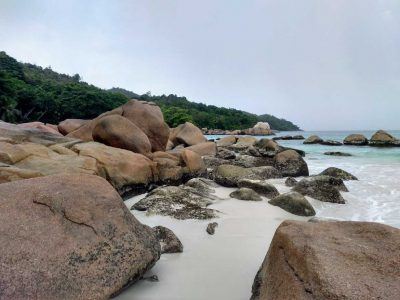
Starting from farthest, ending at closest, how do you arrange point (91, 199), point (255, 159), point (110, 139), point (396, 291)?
point (255, 159)
point (110, 139)
point (91, 199)
point (396, 291)

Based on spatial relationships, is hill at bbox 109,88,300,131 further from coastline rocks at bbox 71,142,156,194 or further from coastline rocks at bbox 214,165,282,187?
coastline rocks at bbox 71,142,156,194

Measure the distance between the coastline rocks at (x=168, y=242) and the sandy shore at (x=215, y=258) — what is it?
9 centimetres

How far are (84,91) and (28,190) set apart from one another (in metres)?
48.7

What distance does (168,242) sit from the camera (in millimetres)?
4344

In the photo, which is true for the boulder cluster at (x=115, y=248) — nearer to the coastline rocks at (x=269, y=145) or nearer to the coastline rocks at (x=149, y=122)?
the coastline rocks at (x=149, y=122)

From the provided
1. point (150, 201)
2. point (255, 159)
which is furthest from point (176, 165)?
point (255, 159)

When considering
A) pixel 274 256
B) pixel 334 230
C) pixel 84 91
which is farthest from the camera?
pixel 84 91

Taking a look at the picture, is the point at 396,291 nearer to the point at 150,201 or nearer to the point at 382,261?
the point at 382,261

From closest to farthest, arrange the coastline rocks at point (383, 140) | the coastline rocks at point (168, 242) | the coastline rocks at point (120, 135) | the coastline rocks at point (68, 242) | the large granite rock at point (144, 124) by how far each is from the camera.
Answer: the coastline rocks at point (68, 242) → the coastline rocks at point (168, 242) → the coastline rocks at point (120, 135) → the large granite rock at point (144, 124) → the coastline rocks at point (383, 140)

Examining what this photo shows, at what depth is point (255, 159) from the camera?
14.7 meters

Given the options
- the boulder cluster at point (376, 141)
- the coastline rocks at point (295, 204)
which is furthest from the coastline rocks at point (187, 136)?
the boulder cluster at point (376, 141)

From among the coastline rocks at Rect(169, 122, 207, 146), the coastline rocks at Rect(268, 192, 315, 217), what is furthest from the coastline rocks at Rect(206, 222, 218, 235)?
the coastline rocks at Rect(169, 122, 207, 146)

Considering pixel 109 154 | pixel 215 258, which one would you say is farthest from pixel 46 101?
pixel 215 258

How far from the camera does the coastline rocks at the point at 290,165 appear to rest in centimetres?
1191
